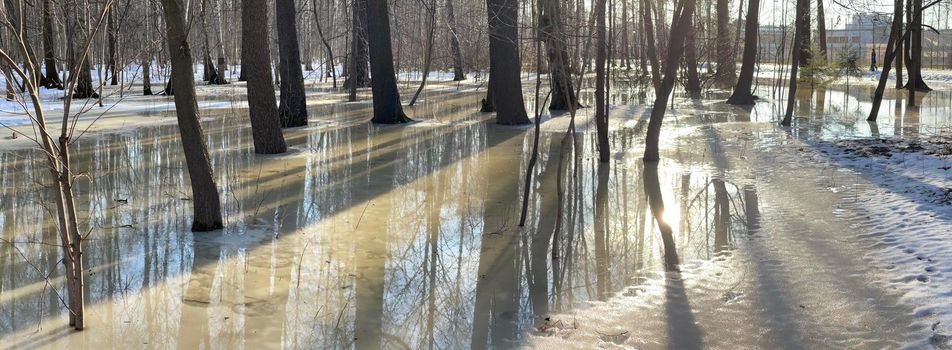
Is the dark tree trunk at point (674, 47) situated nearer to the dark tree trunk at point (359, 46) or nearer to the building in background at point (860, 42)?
the building in background at point (860, 42)

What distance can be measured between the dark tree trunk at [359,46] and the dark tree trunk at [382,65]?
2854 mm

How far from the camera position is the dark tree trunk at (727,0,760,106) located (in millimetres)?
23453

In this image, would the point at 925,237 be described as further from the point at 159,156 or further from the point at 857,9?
the point at 857,9

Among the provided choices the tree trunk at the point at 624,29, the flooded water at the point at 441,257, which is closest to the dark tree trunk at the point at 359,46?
the tree trunk at the point at 624,29

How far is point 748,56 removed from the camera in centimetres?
2339

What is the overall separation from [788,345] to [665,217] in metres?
3.64

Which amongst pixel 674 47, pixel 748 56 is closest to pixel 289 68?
pixel 674 47

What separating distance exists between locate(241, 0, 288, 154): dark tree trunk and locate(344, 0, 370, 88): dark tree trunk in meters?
8.24

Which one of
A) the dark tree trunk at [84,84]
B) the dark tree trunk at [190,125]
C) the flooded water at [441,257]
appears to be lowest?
the flooded water at [441,257]

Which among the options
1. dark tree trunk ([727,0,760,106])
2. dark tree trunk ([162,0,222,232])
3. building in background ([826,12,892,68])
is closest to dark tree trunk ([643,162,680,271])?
dark tree trunk ([162,0,222,232])

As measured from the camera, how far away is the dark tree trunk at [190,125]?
→ 6.73 m

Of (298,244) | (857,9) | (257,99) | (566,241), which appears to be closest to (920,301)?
(566,241)

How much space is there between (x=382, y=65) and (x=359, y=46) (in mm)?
16361

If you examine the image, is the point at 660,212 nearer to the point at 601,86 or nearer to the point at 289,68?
the point at 601,86
